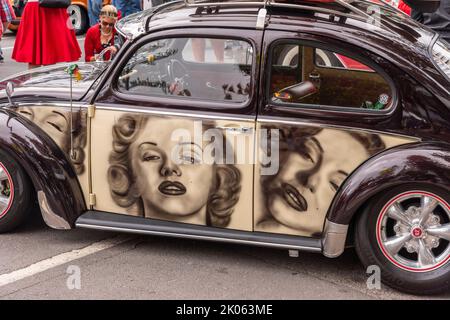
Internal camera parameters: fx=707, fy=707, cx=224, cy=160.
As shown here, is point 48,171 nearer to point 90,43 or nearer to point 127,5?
point 90,43

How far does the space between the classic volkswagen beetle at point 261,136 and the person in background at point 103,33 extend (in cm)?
263

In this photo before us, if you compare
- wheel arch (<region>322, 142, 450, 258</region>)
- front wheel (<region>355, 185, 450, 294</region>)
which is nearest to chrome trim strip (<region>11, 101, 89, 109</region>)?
wheel arch (<region>322, 142, 450, 258</region>)

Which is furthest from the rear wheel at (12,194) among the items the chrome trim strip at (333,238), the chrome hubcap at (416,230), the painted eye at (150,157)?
the chrome hubcap at (416,230)

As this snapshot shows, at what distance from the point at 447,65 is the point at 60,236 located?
296cm

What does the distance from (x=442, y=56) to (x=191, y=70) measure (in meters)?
1.64

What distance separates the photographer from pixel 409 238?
169 inches

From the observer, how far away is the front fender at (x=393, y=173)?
408cm

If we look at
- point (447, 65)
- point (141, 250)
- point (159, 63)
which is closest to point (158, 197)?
point (141, 250)

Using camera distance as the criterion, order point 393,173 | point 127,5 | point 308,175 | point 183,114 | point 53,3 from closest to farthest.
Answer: point 393,173 → point 308,175 → point 183,114 → point 53,3 → point 127,5

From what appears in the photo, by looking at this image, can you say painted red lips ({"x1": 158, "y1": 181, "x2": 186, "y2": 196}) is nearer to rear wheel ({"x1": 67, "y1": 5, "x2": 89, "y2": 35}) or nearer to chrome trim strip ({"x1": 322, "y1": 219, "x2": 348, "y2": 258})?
chrome trim strip ({"x1": 322, "y1": 219, "x2": 348, "y2": 258})

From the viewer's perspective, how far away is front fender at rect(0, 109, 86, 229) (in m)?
4.80

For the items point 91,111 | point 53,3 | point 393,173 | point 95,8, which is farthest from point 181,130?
point 95,8

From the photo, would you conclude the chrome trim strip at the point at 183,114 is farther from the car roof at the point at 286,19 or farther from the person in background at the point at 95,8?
the person in background at the point at 95,8

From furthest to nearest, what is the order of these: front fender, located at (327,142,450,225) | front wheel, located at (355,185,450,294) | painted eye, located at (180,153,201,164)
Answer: painted eye, located at (180,153,201,164) < front wheel, located at (355,185,450,294) < front fender, located at (327,142,450,225)
